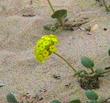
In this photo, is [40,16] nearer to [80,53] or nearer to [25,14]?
[25,14]

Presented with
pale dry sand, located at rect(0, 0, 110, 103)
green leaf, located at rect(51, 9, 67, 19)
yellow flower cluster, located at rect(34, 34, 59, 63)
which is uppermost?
yellow flower cluster, located at rect(34, 34, 59, 63)

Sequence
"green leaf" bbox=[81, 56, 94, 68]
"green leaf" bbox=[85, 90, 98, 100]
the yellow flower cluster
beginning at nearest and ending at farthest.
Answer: "green leaf" bbox=[85, 90, 98, 100] → the yellow flower cluster → "green leaf" bbox=[81, 56, 94, 68]

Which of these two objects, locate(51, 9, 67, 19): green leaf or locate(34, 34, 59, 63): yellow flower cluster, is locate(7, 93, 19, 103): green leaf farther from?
locate(51, 9, 67, 19): green leaf

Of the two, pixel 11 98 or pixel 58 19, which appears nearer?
pixel 11 98

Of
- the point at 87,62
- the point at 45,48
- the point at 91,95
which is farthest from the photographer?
the point at 87,62

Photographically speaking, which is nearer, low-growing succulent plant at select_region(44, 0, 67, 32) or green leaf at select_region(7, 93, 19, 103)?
green leaf at select_region(7, 93, 19, 103)

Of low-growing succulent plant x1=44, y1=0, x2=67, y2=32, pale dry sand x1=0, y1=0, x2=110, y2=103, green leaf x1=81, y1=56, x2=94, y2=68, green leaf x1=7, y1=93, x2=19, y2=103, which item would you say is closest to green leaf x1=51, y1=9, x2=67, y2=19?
low-growing succulent plant x1=44, y1=0, x2=67, y2=32

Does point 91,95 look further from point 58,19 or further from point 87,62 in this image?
point 58,19

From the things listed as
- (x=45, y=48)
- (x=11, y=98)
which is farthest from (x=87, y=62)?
(x=11, y=98)

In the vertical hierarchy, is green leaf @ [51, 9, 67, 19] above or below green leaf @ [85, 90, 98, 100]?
below
